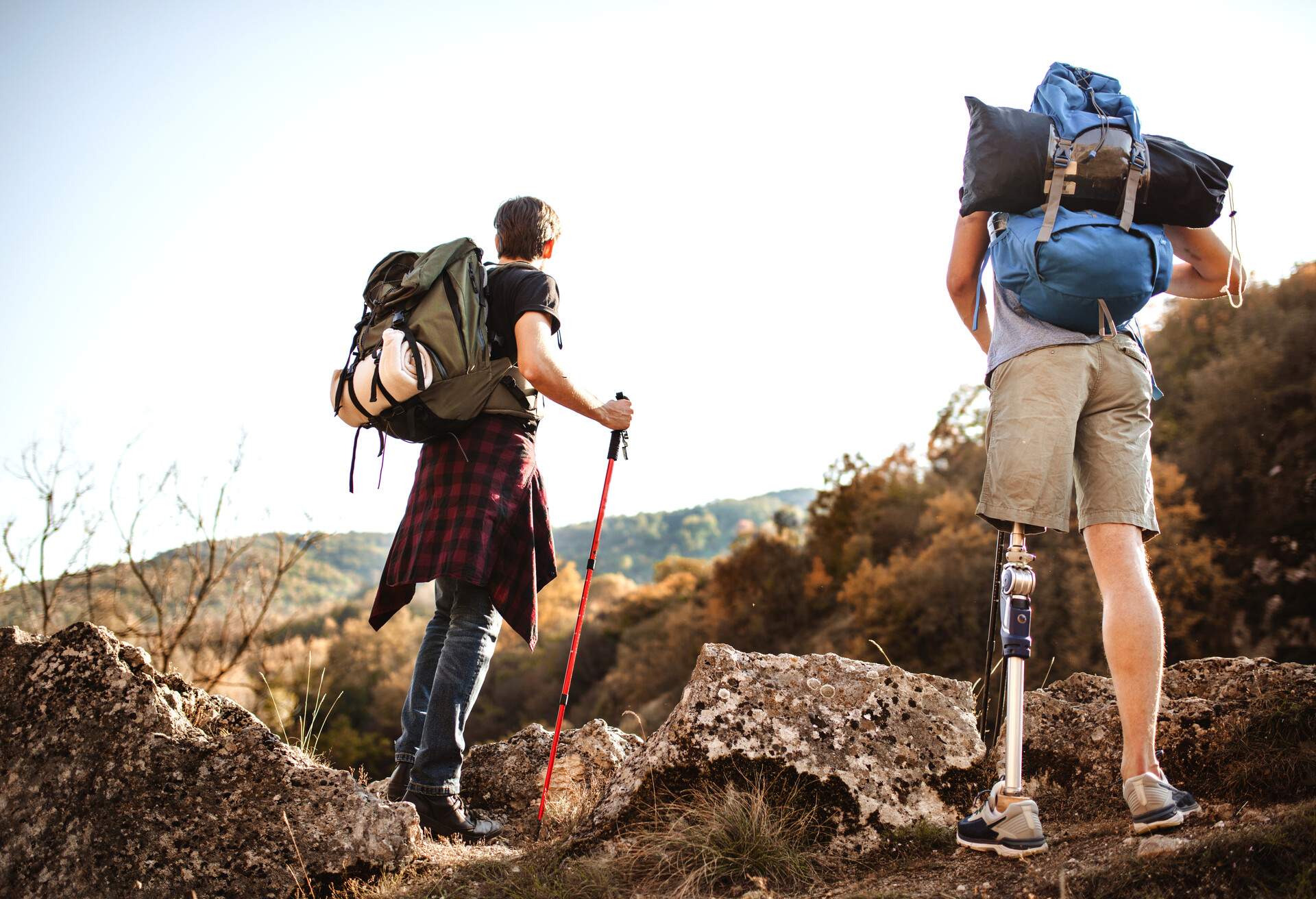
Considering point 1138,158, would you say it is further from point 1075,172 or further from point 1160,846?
point 1160,846

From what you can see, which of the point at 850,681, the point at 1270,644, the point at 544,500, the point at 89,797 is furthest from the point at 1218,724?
the point at 1270,644

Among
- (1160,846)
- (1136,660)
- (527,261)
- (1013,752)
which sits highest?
(527,261)

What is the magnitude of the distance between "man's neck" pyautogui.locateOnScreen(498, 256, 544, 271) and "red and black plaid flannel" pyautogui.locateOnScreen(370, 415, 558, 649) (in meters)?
0.62

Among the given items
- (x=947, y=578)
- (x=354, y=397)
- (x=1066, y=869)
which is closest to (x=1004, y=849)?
(x=1066, y=869)

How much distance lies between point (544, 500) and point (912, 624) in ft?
89.8

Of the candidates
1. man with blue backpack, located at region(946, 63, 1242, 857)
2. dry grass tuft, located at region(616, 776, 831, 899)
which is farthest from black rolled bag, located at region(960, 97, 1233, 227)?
dry grass tuft, located at region(616, 776, 831, 899)

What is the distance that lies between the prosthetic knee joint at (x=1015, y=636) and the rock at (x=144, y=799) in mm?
1857

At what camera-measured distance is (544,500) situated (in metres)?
3.55

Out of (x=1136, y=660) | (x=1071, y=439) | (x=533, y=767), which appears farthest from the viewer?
(x=533, y=767)

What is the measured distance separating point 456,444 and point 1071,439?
2085 millimetres

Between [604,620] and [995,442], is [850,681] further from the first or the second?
[604,620]

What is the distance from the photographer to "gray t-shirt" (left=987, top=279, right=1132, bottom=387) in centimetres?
256

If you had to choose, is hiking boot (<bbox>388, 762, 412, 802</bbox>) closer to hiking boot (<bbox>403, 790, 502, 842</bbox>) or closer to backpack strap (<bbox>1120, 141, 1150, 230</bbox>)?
hiking boot (<bbox>403, 790, 502, 842</bbox>)

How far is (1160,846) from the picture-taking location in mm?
2148
